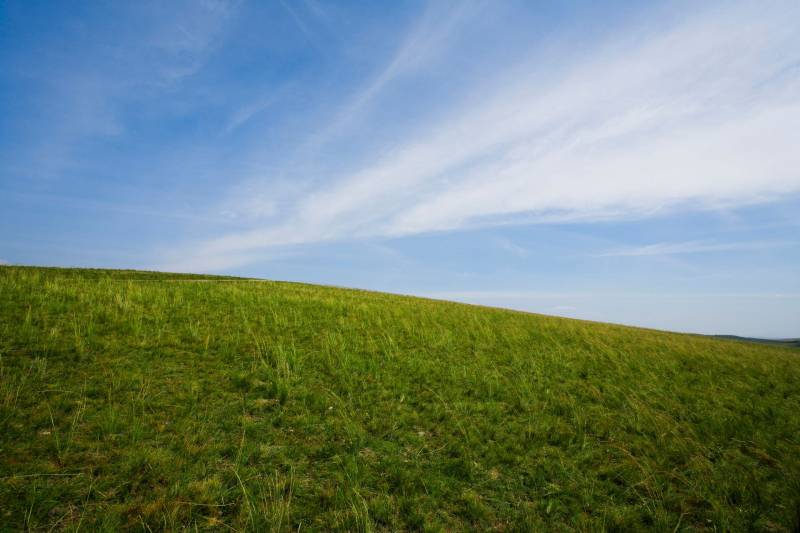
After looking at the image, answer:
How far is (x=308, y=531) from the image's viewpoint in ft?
17.4

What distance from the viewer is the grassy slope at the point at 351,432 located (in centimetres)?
586

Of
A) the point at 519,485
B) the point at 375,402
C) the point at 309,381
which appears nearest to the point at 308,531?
the point at 519,485

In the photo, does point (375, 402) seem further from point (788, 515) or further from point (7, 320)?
point (7, 320)

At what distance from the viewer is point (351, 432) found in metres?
8.12

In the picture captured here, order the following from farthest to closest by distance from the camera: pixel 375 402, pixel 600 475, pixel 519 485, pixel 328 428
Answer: pixel 375 402
pixel 328 428
pixel 600 475
pixel 519 485

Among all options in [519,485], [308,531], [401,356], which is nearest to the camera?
[308,531]

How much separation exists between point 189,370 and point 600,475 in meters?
10.7

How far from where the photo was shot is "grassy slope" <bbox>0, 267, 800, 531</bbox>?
5.86 m

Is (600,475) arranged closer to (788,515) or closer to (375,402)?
(788,515)

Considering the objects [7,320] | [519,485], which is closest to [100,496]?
[519,485]

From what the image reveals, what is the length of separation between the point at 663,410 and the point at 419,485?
908 cm

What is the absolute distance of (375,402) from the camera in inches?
396

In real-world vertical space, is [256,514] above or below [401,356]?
below

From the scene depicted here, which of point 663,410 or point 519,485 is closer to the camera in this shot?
point 519,485
